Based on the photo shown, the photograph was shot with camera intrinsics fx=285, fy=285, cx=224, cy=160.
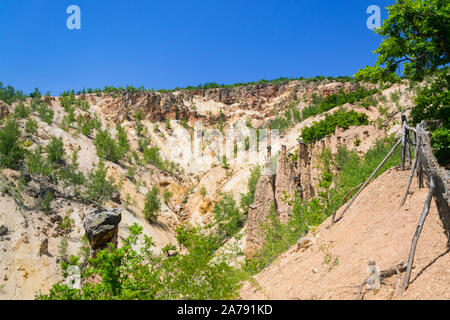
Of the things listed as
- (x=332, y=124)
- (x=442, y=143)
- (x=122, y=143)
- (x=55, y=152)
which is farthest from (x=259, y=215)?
(x=122, y=143)

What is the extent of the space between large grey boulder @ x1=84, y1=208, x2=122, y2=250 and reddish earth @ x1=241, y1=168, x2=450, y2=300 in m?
7.78

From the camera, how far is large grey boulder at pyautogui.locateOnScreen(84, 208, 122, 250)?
11670 mm

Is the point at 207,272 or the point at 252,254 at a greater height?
the point at 207,272

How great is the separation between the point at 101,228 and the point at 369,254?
10.4m

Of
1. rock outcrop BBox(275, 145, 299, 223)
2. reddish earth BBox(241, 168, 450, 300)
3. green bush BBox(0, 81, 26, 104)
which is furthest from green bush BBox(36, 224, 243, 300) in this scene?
green bush BBox(0, 81, 26, 104)

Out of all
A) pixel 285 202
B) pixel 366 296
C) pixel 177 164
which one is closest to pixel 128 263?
pixel 366 296

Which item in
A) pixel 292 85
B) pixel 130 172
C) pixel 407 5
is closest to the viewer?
pixel 407 5

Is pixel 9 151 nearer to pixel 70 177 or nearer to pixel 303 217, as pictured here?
pixel 70 177

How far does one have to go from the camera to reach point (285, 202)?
46.6 feet

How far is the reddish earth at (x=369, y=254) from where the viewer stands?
3906 millimetres
